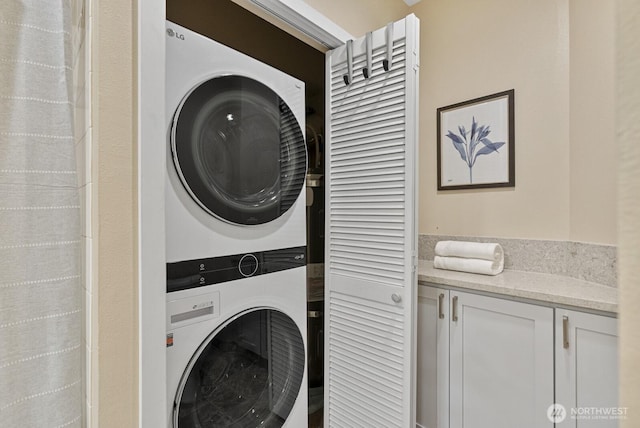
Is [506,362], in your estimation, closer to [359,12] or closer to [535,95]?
[535,95]

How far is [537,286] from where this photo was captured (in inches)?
54.1

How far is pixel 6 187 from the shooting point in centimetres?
67

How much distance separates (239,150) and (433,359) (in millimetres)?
1445

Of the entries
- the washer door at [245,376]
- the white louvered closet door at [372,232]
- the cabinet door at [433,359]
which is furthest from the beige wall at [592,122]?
the washer door at [245,376]

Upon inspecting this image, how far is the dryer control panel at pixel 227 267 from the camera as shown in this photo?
0.93 meters

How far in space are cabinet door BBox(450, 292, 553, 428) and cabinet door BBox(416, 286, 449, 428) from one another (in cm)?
4

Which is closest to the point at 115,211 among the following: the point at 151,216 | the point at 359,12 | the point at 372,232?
the point at 151,216

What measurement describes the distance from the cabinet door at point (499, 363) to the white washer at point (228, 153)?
0.93 meters

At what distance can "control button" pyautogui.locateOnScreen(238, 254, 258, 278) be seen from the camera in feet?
3.60

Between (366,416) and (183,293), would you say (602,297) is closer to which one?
(366,416)

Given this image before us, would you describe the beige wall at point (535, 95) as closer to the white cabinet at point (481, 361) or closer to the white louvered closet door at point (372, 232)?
the white louvered closet door at point (372, 232)

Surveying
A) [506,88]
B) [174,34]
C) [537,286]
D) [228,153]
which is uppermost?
[506,88]

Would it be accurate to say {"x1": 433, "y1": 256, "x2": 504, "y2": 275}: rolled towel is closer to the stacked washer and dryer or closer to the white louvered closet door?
the white louvered closet door

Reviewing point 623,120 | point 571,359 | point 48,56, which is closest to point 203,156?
point 48,56
